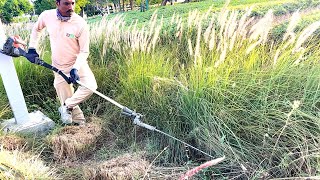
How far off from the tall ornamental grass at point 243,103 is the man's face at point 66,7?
2.79 feet

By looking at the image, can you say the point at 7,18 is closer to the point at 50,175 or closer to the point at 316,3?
the point at 316,3

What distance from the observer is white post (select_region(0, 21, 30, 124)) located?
3.52 meters

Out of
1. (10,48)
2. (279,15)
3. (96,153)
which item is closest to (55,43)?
(10,48)

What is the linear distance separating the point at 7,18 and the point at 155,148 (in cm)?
2374

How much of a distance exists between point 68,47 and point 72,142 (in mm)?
1035

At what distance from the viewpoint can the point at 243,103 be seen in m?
2.88

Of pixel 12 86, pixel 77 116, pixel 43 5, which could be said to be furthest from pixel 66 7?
pixel 43 5

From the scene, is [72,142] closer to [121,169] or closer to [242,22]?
[121,169]

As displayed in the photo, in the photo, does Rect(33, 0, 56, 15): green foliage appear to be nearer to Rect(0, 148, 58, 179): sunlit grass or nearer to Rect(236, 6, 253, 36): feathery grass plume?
Rect(236, 6, 253, 36): feathery grass plume

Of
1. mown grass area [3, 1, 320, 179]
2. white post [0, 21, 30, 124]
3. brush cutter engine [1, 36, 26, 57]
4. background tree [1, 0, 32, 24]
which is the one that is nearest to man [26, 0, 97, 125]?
brush cutter engine [1, 36, 26, 57]

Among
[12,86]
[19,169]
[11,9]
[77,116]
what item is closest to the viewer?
[19,169]

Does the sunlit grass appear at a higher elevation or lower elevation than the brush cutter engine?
lower

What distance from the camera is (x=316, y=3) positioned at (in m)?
7.99

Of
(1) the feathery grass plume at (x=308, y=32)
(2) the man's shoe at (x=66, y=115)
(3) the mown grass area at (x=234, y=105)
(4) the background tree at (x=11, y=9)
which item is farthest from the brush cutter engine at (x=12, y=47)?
(4) the background tree at (x=11, y=9)
